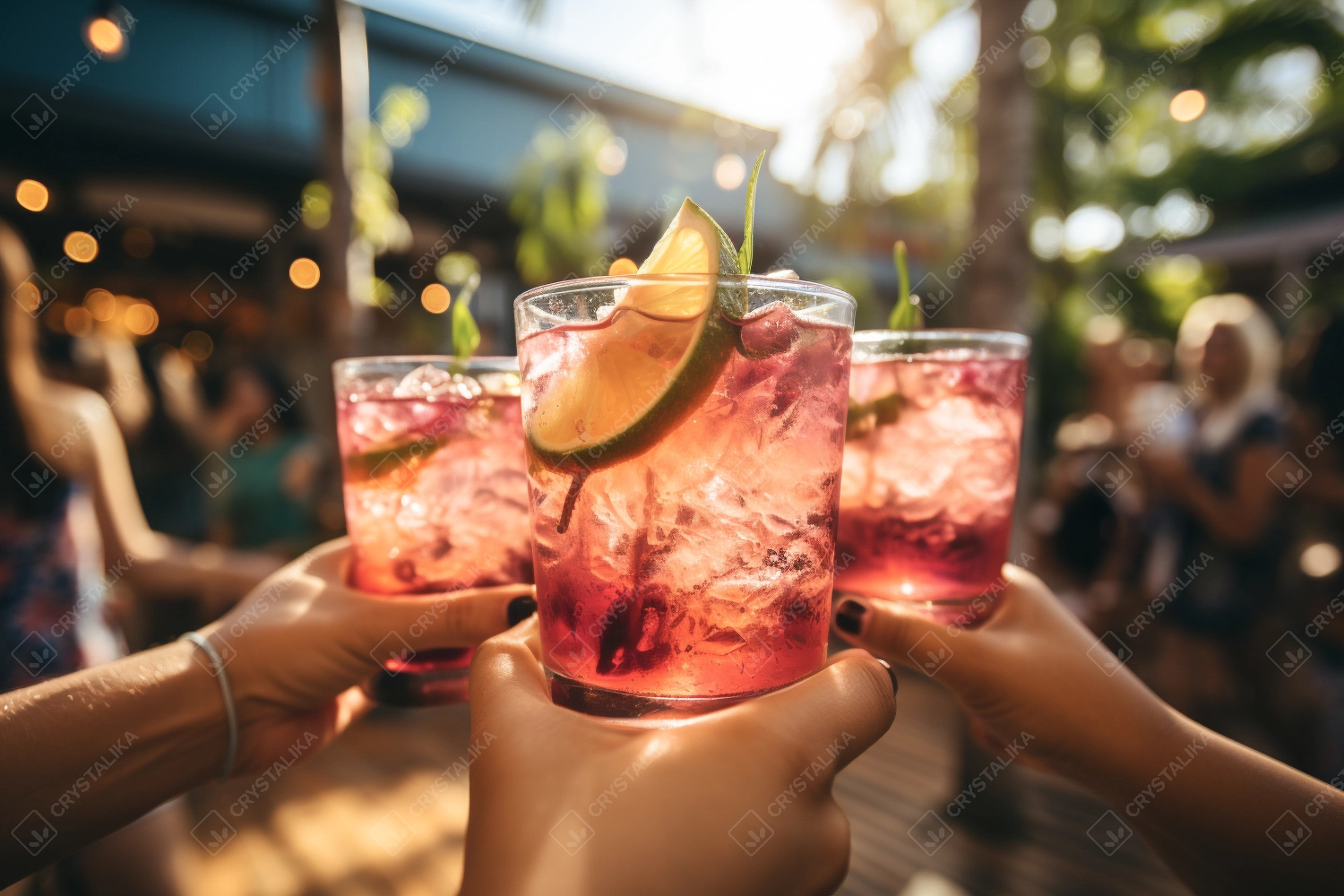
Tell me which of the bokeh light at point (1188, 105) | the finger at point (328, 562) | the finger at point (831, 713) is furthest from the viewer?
the bokeh light at point (1188, 105)

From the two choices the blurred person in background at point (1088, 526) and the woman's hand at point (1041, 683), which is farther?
the blurred person in background at point (1088, 526)

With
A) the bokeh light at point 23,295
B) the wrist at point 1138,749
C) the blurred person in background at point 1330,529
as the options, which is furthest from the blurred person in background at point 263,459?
the blurred person in background at point 1330,529

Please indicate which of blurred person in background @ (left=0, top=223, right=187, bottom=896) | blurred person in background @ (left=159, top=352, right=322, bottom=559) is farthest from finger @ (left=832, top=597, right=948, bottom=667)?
blurred person in background @ (left=159, top=352, right=322, bottom=559)

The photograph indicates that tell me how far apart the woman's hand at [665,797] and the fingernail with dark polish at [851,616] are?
0.97 feet

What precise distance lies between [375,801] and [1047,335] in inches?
409

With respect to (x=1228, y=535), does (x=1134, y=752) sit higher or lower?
higher

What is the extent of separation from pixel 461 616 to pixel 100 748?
69 centimetres

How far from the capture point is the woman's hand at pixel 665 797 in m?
0.76

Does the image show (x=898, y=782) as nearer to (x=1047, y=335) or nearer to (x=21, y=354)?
(x=21, y=354)

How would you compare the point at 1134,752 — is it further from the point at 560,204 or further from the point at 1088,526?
the point at 560,204

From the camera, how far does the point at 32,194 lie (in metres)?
7.56

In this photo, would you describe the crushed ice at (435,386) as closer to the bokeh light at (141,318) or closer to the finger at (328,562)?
the finger at (328,562)

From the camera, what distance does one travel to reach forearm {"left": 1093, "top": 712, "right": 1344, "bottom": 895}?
1.11 metres

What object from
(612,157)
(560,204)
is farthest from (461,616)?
(612,157)
